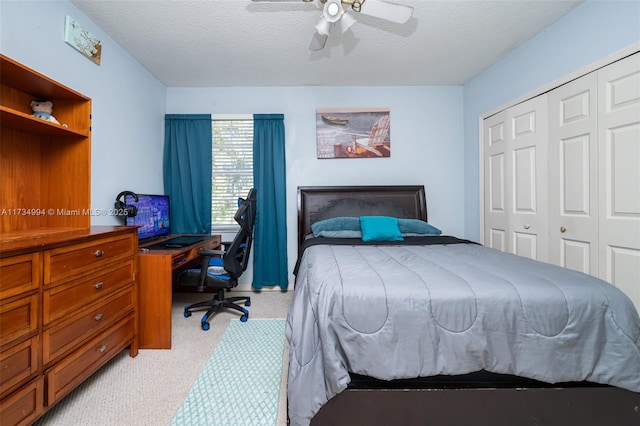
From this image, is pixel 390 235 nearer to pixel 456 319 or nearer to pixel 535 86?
pixel 456 319

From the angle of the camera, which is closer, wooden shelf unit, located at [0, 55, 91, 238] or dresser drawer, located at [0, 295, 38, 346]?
dresser drawer, located at [0, 295, 38, 346]

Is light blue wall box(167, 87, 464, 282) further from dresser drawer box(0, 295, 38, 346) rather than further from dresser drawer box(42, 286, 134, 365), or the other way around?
dresser drawer box(0, 295, 38, 346)

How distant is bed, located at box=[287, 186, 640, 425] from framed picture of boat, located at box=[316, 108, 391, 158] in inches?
98.3

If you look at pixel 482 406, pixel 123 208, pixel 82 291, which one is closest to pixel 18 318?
pixel 82 291

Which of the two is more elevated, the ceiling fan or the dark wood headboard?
the ceiling fan

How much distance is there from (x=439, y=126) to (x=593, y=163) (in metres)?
1.76

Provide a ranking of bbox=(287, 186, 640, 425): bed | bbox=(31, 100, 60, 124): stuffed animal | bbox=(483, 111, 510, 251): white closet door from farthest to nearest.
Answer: bbox=(483, 111, 510, 251): white closet door
bbox=(31, 100, 60, 124): stuffed animal
bbox=(287, 186, 640, 425): bed

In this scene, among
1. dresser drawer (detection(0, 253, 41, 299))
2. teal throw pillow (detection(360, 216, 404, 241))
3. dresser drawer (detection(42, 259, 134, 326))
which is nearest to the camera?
dresser drawer (detection(0, 253, 41, 299))

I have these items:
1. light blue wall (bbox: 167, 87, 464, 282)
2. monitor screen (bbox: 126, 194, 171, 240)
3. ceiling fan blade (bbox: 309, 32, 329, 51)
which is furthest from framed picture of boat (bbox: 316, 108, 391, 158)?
monitor screen (bbox: 126, 194, 171, 240)

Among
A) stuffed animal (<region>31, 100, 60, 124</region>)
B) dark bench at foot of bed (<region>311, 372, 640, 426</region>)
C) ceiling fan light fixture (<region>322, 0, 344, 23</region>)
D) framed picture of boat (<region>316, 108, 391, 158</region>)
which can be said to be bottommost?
dark bench at foot of bed (<region>311, 372, 640, 426</region>)

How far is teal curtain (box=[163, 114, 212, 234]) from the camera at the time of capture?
3.33 meters

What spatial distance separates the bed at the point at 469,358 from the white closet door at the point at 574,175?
1.13m

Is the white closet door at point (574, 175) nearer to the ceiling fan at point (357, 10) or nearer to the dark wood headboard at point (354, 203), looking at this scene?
the dark wood headboard at point (354, 203)

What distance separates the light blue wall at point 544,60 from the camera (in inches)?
71.9
